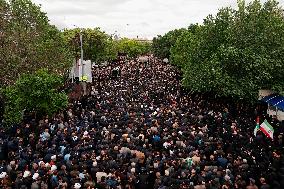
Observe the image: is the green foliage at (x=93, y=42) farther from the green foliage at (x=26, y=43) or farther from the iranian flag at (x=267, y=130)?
the iranian flag at (x=267, y=130)

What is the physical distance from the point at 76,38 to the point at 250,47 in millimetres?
29410

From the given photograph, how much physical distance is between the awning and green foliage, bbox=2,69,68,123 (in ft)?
44.2

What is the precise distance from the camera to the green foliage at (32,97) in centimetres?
2438

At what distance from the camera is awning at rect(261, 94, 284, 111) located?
2536cm

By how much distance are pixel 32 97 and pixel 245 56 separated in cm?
1400

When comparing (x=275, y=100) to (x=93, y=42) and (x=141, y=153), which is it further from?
(x=93, y=42)

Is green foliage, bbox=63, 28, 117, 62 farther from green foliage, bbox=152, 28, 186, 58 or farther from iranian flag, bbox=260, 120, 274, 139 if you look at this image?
iranian flag, bbox=260, 120, 274, 139

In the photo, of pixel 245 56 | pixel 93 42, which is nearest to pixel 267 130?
pixel 245 56

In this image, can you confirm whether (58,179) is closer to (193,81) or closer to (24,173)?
(24,173)

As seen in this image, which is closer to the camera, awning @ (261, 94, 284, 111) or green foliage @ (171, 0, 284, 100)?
awning @ (261, 94, 284, 111)

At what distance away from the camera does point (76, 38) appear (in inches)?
2060

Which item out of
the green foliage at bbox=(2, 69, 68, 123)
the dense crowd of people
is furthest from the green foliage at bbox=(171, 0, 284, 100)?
the green foliage at bbox=(2, 69, 68, 123)

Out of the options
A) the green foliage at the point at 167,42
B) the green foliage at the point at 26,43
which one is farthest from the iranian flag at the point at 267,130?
the green foliage at the point at 167,42

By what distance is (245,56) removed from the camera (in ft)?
88.6
